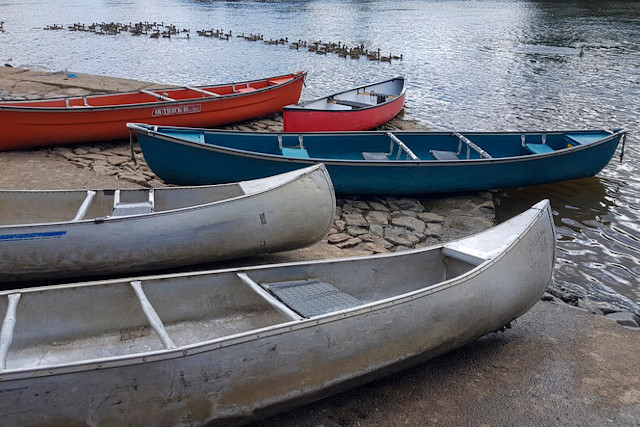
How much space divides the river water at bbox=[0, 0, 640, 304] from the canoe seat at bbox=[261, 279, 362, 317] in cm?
414

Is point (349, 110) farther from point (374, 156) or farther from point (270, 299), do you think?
point (270, 299)

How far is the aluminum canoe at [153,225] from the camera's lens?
5387 mm

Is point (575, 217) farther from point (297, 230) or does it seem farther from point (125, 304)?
point (125, 304)

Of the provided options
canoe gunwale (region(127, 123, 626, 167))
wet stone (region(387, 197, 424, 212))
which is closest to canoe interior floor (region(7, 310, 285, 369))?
canoe gunwale (region(127, 123, 626, 167))

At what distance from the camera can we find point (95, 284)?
14.6ft

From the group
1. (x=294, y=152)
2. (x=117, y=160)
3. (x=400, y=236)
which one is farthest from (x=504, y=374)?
(x=117, y=160)

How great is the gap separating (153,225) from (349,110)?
7301 mm

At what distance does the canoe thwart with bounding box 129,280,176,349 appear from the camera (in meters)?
3.79

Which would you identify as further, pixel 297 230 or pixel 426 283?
pixel 297 230

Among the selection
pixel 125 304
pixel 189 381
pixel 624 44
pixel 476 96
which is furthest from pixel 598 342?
pixel 624 44

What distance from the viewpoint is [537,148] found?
1055 centimetres

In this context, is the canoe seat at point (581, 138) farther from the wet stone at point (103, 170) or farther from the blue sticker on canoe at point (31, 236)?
the blue sticker on canoe at point (31, 236)

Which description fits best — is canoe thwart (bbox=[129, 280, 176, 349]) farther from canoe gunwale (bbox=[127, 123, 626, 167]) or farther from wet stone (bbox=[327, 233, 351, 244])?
canoe gunwale (bbox=[127, 123, 626, 167])

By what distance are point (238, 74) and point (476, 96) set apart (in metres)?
10.4
